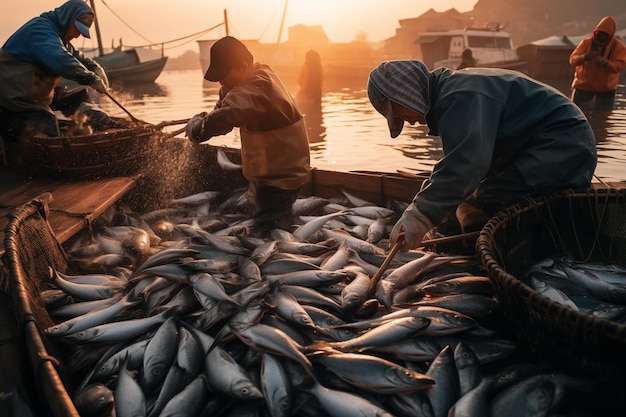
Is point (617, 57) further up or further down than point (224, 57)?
further up

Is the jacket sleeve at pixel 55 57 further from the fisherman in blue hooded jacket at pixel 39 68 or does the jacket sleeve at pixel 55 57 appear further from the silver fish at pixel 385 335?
the silver fish at pixel 385 335

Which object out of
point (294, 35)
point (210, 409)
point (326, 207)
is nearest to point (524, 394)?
point (210, 409)

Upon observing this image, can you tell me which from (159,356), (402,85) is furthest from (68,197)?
(402,85)

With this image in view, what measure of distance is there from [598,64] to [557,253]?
29.0 ft

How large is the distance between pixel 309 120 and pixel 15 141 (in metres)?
15.8

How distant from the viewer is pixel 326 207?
21.2 ft

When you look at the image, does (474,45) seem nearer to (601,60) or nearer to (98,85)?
(601,60)

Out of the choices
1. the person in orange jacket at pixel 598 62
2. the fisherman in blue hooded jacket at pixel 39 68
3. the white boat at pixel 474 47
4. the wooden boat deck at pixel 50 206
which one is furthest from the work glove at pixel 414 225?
the white boat at pixel 474 47

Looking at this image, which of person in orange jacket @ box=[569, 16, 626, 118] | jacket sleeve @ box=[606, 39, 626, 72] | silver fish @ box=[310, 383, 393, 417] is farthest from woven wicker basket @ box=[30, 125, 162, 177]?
jacket sleeve @ box=[606, 39, 626, 72]

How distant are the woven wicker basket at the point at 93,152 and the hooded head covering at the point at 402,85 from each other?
442cm

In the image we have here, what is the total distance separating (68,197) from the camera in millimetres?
5727

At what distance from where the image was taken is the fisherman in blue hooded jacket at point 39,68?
6438 mm

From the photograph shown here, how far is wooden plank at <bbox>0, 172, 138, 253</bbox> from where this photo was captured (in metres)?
4.88

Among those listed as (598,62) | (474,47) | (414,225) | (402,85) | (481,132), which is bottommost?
(414,225)
